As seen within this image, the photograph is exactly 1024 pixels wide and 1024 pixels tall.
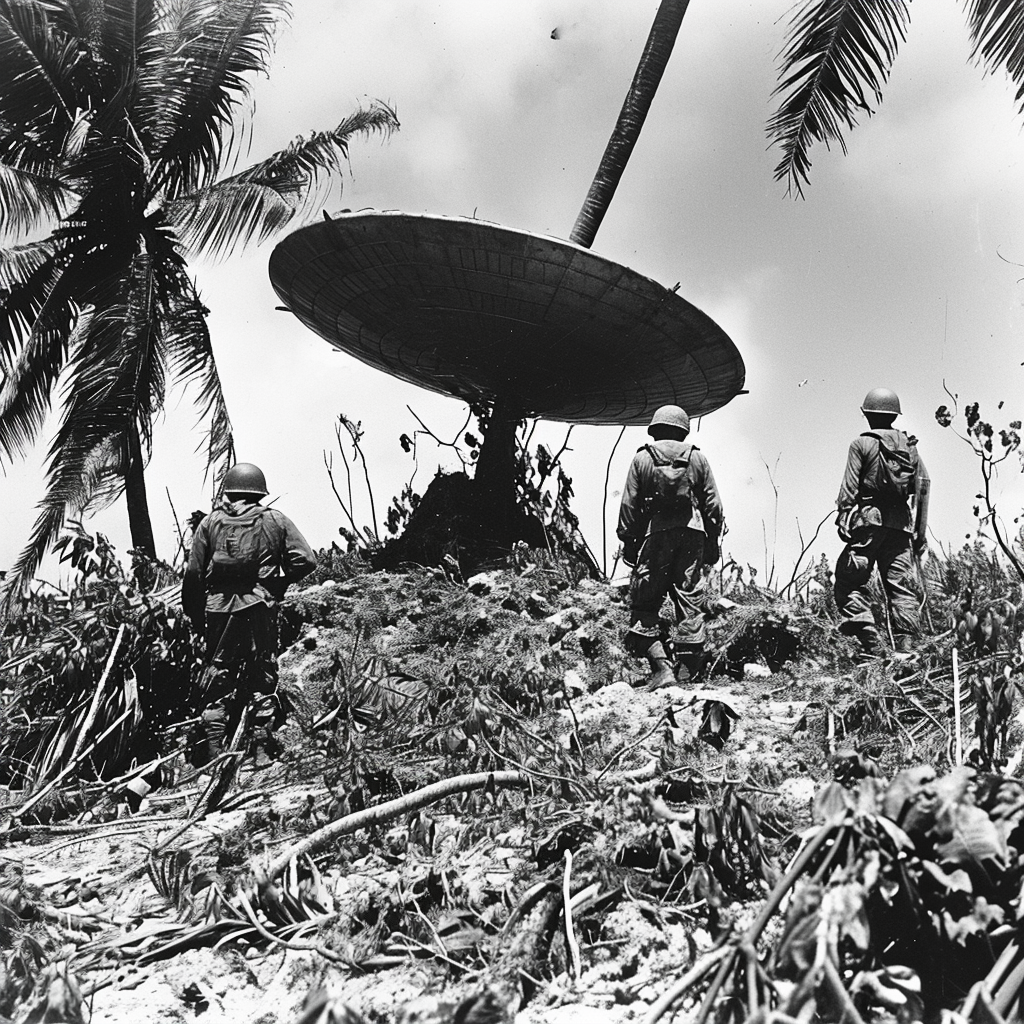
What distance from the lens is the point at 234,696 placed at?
24.2 feet

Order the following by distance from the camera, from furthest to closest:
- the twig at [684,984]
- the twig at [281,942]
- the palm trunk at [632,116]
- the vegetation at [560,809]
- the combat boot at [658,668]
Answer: the palm trunk at [632,116] → the combat boot at [658,668] → the twig at [281,942] → the vegetation at [560,809] → the twig at [684,984]

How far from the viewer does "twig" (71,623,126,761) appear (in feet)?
22.9

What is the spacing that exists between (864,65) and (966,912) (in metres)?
8.31

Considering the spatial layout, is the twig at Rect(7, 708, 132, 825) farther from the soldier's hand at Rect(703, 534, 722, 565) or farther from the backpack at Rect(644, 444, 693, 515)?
the soldier's hand at Rect(703, 534, 722, 565)

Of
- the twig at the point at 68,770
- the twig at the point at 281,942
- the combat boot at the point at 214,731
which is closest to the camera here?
the twig at the point at 281,942

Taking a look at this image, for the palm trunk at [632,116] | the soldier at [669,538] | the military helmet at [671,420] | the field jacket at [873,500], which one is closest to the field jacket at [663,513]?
the soldier at [669,538]

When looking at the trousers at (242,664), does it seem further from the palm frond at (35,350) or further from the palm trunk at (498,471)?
the palm frond at (35,350)

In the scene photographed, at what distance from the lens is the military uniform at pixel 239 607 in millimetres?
A: 7398

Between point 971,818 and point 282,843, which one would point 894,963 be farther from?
point 282,843

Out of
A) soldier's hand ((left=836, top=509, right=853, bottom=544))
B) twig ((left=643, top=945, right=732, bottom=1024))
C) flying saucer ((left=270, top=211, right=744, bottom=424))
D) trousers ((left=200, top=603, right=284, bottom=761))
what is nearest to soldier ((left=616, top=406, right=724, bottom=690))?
soldier's hand ((left=836, top=509, right=853, bottom=544))

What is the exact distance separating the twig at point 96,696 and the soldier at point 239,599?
49 cm

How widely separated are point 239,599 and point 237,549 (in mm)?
327

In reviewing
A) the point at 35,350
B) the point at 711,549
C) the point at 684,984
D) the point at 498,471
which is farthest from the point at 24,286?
the point at 684,984

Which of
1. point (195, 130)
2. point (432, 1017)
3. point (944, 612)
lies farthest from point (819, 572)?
point (195, 130)
